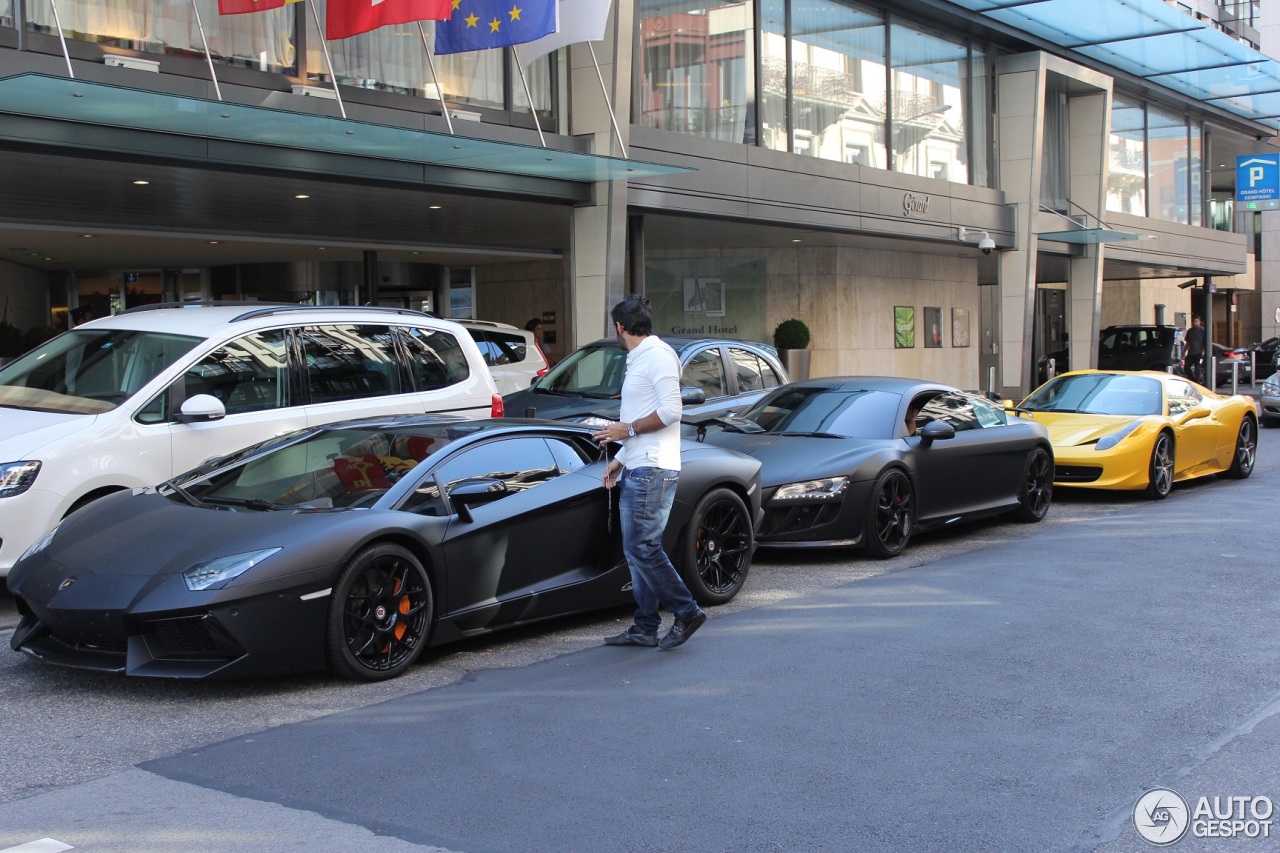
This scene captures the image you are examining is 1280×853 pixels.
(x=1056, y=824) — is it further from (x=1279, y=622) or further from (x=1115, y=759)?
(x=1279, y=622)

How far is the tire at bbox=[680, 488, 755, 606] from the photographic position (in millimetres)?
7840

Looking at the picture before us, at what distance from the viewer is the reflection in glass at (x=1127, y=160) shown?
1326 inches

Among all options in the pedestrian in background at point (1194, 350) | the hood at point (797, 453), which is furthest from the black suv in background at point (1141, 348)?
the hood at point (797, 453)

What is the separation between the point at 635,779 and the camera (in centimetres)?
482

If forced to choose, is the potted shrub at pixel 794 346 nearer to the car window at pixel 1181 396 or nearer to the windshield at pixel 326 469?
the car window at pixel 1181 396

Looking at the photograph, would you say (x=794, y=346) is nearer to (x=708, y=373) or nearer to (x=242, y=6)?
(x=708, y=373)

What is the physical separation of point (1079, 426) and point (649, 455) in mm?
8589

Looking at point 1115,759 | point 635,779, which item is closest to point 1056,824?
point 1115,759

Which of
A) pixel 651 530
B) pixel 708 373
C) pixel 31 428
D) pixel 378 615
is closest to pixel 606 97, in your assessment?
pixel 708 373

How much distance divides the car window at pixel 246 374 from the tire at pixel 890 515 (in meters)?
4.45

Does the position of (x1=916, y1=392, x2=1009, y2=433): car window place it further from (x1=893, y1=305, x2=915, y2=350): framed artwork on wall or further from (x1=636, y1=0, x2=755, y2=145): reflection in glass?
(x1=893, y1=305, x2=915, y2=350): framed artwork on wall

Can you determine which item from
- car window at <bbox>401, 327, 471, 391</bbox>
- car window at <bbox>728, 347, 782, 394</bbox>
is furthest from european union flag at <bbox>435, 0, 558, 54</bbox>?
car window at <bbox>401, 327, 471, 391</bbox>

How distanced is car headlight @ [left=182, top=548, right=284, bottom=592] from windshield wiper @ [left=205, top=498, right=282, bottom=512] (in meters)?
0.57

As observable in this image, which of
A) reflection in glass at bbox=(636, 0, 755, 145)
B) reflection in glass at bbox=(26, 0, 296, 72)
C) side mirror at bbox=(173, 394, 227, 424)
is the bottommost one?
side mirror at bbox=(173, 394, 227, 424)
